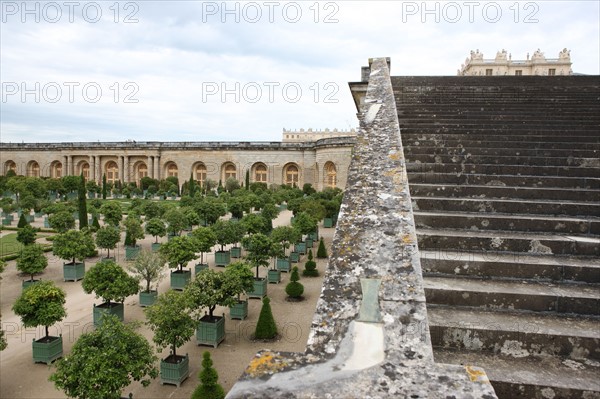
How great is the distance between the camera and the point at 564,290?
3.23 metres

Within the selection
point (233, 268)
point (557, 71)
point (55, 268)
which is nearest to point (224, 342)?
point (233, 268)

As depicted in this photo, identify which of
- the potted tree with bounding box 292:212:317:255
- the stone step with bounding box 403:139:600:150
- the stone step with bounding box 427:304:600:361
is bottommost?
the potted tree with bounding box 292:212:317:255

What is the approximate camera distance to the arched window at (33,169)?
2269 inches

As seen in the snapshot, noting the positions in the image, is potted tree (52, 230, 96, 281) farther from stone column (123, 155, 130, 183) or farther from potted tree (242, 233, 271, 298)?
stone column (123, 155, 130, 183)

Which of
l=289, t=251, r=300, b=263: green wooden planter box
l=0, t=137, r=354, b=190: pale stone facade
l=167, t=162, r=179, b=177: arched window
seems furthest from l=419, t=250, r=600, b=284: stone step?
l=167, t=162, r=179, b=177: arched window

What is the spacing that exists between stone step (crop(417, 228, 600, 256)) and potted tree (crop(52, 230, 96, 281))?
14.8 meters

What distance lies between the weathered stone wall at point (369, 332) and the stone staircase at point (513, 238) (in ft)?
2.26

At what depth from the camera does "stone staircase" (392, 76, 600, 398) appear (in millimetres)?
2693

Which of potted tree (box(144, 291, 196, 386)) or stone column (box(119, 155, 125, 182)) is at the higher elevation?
stone column (box(119, 155, 125, 182))

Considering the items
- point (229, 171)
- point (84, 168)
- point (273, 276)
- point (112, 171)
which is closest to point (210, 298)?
point (273, 276)

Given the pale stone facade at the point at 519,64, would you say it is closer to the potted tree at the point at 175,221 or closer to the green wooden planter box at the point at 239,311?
the potted tree at the point at 175,221

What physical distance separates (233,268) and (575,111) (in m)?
9.07

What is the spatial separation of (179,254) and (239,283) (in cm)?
395

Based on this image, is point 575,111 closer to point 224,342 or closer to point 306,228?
point 224,342
